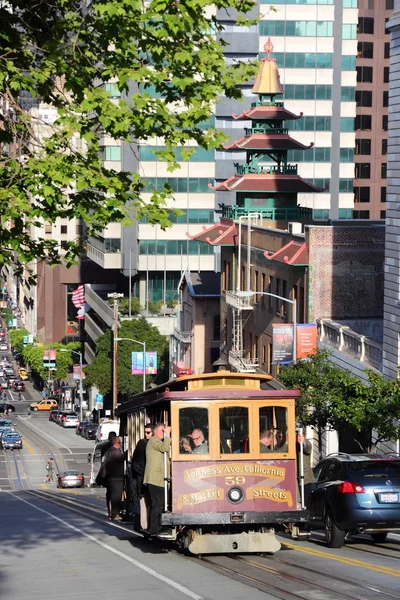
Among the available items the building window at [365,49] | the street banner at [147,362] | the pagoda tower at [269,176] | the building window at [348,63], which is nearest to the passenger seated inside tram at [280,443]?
the pagoda tower at [269,176]

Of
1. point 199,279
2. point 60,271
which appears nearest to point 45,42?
point 199,279

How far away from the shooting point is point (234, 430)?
65.0ft

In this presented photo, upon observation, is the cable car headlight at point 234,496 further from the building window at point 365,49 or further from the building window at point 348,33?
the building window at point 365,49

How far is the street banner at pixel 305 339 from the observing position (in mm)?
46750

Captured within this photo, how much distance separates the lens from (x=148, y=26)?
16766 mm

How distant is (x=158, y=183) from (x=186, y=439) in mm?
95965

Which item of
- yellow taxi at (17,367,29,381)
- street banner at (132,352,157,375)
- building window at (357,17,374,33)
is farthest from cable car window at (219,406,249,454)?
yellow taxi at (17,367,29,381)

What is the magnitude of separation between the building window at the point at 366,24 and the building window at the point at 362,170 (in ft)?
44.2

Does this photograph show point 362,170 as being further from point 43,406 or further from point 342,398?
point 342,398

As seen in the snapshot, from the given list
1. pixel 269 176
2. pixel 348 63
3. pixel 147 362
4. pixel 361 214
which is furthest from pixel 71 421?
pixel 269 176

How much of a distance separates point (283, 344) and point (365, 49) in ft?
296

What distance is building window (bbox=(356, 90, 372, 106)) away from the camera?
5202 inches

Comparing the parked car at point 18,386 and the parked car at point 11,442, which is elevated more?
the parked car at point 18,386

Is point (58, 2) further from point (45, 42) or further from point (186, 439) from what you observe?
point (186, 439)
